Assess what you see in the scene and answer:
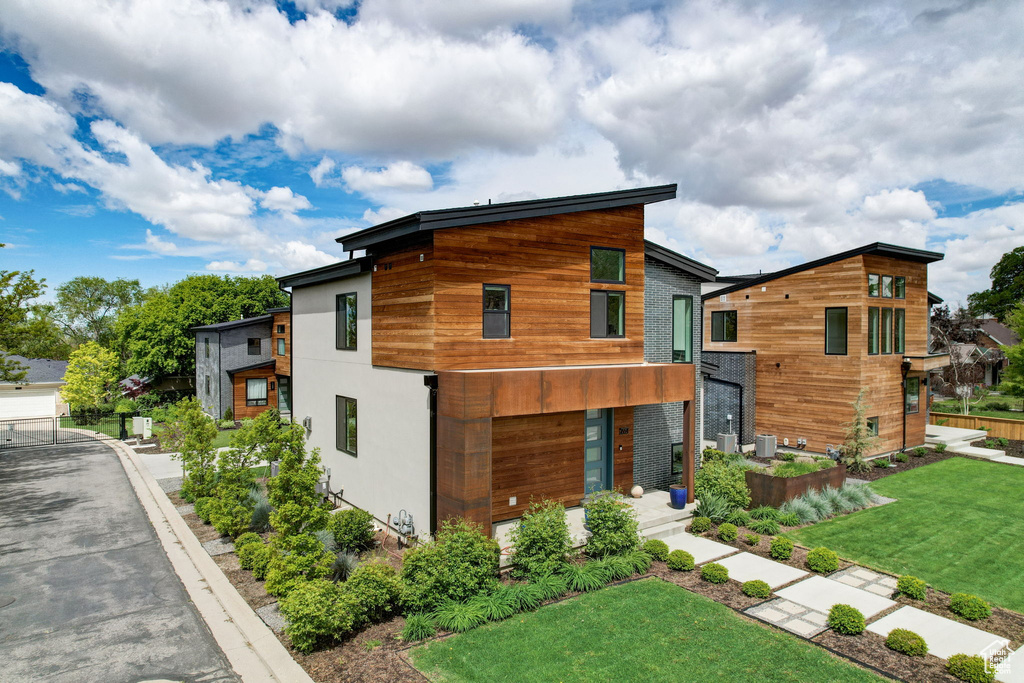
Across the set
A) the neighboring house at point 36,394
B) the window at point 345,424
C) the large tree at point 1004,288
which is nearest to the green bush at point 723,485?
the window at point 345,424

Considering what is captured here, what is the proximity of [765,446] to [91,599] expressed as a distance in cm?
2006

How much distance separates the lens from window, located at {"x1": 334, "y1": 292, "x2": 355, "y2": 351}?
14.6 metres

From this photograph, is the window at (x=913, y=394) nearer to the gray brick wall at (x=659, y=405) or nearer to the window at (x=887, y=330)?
the window at (x=887, y=330)

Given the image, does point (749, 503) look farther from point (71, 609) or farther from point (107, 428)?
point (107, 428)

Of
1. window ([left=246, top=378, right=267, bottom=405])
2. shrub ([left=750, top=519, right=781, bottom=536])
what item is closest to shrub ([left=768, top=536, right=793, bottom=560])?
shrub ([left=750, top=519, right=781, bottom=536])

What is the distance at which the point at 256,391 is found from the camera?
31.5 m

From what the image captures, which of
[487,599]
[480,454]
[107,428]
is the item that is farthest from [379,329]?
[107,428]

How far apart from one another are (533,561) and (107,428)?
1185 inches

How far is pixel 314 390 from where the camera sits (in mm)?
16750

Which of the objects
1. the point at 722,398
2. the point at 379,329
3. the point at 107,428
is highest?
the point at 379,329

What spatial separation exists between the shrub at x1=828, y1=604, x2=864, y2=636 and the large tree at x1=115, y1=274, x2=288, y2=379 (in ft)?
128

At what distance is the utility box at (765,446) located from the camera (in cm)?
2058

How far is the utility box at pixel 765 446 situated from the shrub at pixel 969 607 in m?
11.5

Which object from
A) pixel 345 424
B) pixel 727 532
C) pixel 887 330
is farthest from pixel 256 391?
pixel 887 330
